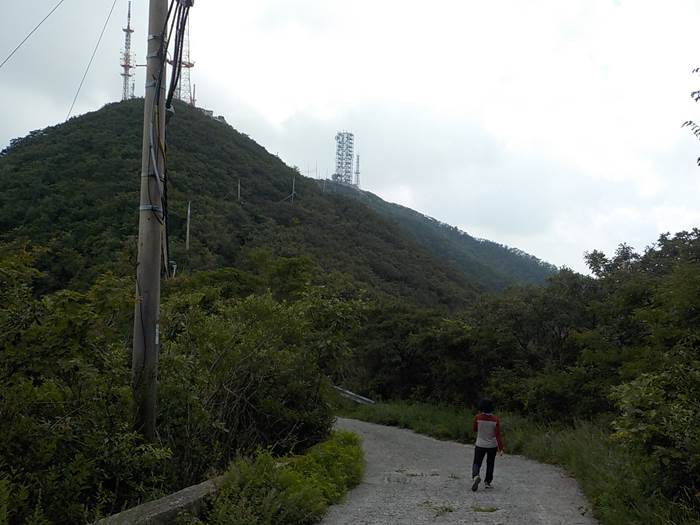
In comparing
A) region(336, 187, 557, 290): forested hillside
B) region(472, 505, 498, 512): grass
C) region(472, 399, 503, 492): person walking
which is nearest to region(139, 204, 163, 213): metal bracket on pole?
region(472, 505, 498, 512): grass

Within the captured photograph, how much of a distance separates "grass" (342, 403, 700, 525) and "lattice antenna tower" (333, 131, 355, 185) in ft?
363

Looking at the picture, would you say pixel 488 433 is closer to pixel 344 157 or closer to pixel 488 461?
pixel 488 461

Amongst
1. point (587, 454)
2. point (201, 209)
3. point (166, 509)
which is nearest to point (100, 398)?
point (166, 509)

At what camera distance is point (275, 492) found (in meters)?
5.89

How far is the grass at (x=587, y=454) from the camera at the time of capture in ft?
18.6

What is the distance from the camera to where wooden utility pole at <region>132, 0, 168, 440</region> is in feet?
20.1

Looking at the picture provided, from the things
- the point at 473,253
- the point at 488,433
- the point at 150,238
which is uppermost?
the point at 473,253

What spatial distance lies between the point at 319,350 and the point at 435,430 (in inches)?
392

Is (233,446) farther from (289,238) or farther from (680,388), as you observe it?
(289,238)

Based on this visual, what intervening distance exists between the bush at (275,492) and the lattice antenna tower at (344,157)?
124m

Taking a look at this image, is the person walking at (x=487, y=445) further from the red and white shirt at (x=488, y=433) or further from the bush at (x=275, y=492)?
the bush at (x=275, y=492)

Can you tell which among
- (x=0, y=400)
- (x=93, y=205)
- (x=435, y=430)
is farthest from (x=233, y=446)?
(x=93, y=205)

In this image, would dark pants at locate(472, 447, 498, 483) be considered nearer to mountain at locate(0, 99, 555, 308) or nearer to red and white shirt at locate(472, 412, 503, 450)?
red and white shirt at locate(472, 412, 503, 450)

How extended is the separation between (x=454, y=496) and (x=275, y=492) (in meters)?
3.22
